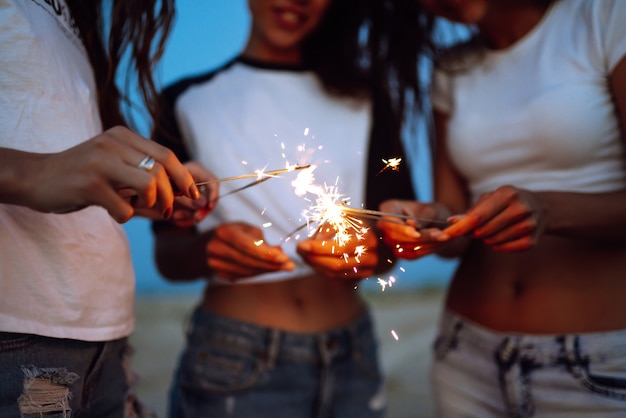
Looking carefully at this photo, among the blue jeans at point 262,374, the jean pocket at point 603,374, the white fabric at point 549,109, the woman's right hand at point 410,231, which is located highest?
the white fabric at point 549,109

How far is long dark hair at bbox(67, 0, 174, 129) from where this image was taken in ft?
4.69

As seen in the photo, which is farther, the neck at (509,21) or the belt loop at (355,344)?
the belt loop at (355,344)

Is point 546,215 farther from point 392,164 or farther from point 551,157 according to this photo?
point 392,164

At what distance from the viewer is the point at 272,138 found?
2043 millimetres

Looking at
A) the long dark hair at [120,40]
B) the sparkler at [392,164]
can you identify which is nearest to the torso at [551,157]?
the sparkler at [392,164]

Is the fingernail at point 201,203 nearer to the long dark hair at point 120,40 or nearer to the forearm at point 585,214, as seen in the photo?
the long dark hair at point 120,40

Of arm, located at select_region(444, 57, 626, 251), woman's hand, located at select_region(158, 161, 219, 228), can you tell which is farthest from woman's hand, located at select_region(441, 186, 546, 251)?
woman's hand, located at select_region(158, 161, 219, 228)

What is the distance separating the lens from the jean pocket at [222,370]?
179 cm

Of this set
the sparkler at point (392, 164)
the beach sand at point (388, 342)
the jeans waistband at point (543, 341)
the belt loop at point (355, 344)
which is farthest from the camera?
the beach sand at point (388, 342)

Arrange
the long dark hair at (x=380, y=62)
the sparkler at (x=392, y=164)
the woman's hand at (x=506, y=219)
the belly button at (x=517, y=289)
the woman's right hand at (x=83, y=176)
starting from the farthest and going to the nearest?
1. the long dark hair at (x=380, y=62)
2. the sparkler at (x=392, y=164)
3. the belly button at (x=517, y=289)
4. the woman's hand at (x=506, y=219)
5. the woman's right hand at (x=83, y=176)

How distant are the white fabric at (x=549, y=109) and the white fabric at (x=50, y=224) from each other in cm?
114

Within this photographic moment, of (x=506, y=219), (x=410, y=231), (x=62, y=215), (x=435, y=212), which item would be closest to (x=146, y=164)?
(x=62, y=215)

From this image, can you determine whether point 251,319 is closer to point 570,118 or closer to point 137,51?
point 137,51

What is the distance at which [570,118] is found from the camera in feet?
Answer: 5.26
